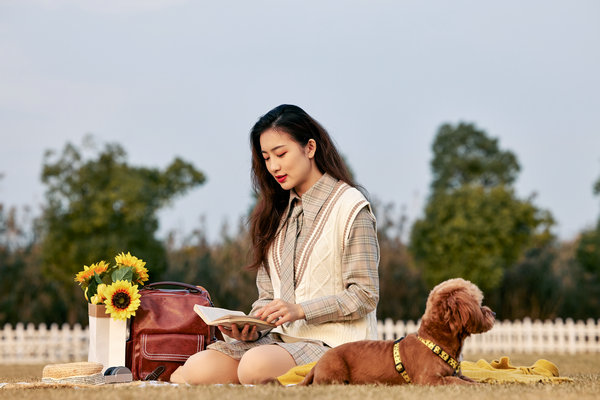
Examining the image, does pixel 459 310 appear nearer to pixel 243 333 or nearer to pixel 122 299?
pixel 243 333

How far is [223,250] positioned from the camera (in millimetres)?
18891

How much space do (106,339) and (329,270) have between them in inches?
71.8

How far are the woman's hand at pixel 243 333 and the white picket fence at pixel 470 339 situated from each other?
1024cm

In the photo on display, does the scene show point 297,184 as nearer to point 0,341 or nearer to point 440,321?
point 440,321

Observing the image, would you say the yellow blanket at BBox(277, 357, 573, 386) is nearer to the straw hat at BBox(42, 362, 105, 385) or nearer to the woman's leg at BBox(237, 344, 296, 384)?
the woman's leg at BBox(237, 344, 296, 384)

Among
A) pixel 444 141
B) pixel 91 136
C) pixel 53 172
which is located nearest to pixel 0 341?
pixel 53 172

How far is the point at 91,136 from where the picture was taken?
50.1 ft

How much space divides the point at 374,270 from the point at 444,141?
923 inches

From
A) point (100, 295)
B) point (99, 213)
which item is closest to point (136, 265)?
point (100, 295)

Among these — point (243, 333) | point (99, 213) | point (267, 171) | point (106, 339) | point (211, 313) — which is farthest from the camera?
point (99, 213)

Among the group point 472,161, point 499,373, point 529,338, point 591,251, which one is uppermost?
point 472,161

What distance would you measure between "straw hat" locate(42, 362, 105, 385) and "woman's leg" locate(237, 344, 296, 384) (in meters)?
1.00

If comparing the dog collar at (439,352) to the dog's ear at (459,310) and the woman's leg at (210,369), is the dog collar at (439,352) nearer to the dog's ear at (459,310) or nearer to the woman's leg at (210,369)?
the dog's ear at (459,310)

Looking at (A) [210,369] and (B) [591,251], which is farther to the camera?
(B) [591,251]
